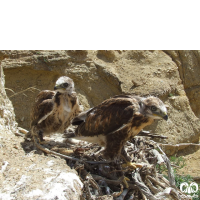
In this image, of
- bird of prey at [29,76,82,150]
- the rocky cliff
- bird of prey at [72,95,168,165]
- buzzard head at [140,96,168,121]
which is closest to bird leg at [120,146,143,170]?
bird of prey at [72,95,168,165]

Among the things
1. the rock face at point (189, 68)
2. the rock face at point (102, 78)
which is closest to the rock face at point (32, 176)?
the rock face at point (102, 78)

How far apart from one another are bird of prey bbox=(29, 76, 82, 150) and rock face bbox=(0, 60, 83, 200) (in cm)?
66

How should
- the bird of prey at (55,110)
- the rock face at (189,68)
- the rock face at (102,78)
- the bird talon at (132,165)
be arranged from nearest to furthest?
the bird talon at (132,165) < the bird of prey at (55,110) < the rock face at (102,78) < the rock face at (189,68)

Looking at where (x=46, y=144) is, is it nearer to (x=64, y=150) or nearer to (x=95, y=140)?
(x=64, y=150)

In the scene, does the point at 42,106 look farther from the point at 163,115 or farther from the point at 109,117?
the point at 163,115

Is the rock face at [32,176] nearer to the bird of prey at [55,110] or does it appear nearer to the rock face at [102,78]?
the bird of prey at [55,110]

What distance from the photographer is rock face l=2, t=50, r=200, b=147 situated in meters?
6.92

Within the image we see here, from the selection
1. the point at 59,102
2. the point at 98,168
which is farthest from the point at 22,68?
the point at 98,168

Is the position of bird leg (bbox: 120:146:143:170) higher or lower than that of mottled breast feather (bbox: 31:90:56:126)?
lower

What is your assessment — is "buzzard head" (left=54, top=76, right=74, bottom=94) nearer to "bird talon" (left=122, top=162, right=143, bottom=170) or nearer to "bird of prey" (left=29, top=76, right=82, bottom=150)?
"bird of prey" (left=29, top=76, right=82, bottom=150)

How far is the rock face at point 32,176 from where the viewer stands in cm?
231

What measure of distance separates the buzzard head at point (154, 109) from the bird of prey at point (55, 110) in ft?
4.51

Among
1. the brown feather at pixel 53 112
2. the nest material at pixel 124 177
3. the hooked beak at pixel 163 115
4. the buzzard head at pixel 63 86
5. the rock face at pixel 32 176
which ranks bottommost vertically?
the nest material at pixel 124 177

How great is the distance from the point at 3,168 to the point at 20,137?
1475 millimetres
